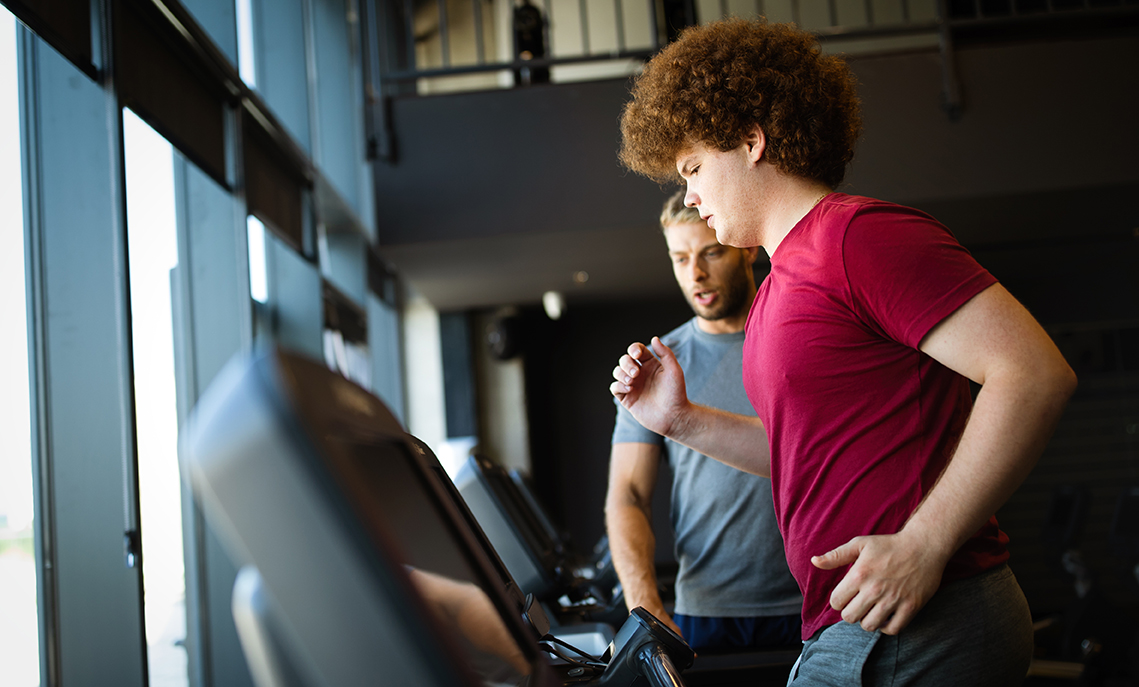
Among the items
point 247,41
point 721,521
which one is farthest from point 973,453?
point 247,41

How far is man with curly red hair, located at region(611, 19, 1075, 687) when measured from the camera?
0.82 m

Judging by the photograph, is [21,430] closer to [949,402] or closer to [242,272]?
[242,272]

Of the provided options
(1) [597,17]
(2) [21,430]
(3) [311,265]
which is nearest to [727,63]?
(2) [21,430]

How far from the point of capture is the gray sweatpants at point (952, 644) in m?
0.87

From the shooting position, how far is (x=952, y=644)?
2.85 feet

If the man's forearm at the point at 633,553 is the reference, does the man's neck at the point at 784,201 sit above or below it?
above

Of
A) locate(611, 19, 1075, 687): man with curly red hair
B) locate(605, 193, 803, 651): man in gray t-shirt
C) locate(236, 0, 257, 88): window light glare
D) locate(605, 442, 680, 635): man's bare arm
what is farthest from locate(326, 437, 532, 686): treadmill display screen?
locate(236, 0, 257, 88): window light glare

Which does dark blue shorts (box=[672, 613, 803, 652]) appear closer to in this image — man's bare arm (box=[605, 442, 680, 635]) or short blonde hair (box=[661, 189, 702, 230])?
man's bare arm (box=[605, 442, 680, 635])

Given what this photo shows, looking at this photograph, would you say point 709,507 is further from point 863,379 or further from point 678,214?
point 863,379

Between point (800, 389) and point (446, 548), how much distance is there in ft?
1.54

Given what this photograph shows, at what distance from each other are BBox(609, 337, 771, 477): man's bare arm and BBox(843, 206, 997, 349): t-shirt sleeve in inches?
15.1

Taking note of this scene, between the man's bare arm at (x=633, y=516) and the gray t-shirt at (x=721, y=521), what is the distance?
4 centimetres

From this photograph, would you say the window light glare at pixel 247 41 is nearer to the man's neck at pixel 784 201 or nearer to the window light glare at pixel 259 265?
the window light glare at pixel 259 265

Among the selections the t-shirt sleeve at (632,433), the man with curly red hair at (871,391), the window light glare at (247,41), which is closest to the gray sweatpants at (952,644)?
the man with curly red hair at (871,391)
